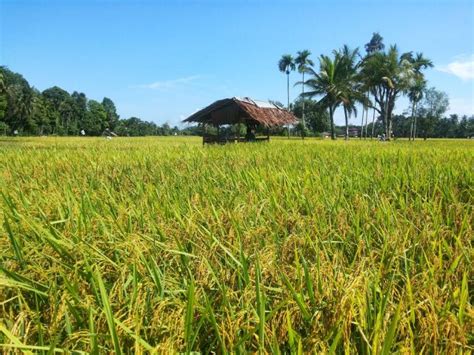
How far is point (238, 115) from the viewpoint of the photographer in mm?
16875

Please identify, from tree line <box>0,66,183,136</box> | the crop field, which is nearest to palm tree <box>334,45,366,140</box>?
the crop field

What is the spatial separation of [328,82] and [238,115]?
19103 mm

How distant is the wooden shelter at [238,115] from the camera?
1634 cm

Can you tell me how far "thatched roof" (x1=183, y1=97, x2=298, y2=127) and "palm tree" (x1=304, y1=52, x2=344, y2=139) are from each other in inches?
619

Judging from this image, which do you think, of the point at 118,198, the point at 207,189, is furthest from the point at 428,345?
the point at 118,198

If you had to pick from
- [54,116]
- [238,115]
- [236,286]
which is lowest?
[236,286]

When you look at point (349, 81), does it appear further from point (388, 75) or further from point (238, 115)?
point (238, 115)

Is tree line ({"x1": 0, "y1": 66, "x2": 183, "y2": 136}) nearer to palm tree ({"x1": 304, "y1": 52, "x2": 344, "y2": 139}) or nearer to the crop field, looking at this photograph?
palm tree ({"x1": 304, "y1": 52, "x2": 344, "y2": 139})

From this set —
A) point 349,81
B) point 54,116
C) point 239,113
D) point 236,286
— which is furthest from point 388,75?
point 54,116

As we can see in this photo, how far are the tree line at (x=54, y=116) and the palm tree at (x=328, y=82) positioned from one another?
38.9 m

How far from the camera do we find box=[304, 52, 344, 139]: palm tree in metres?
32.8

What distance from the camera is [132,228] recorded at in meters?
1.72

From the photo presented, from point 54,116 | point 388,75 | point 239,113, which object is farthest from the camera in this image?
point 54,116

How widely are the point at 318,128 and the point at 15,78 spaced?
7191 centimetres
